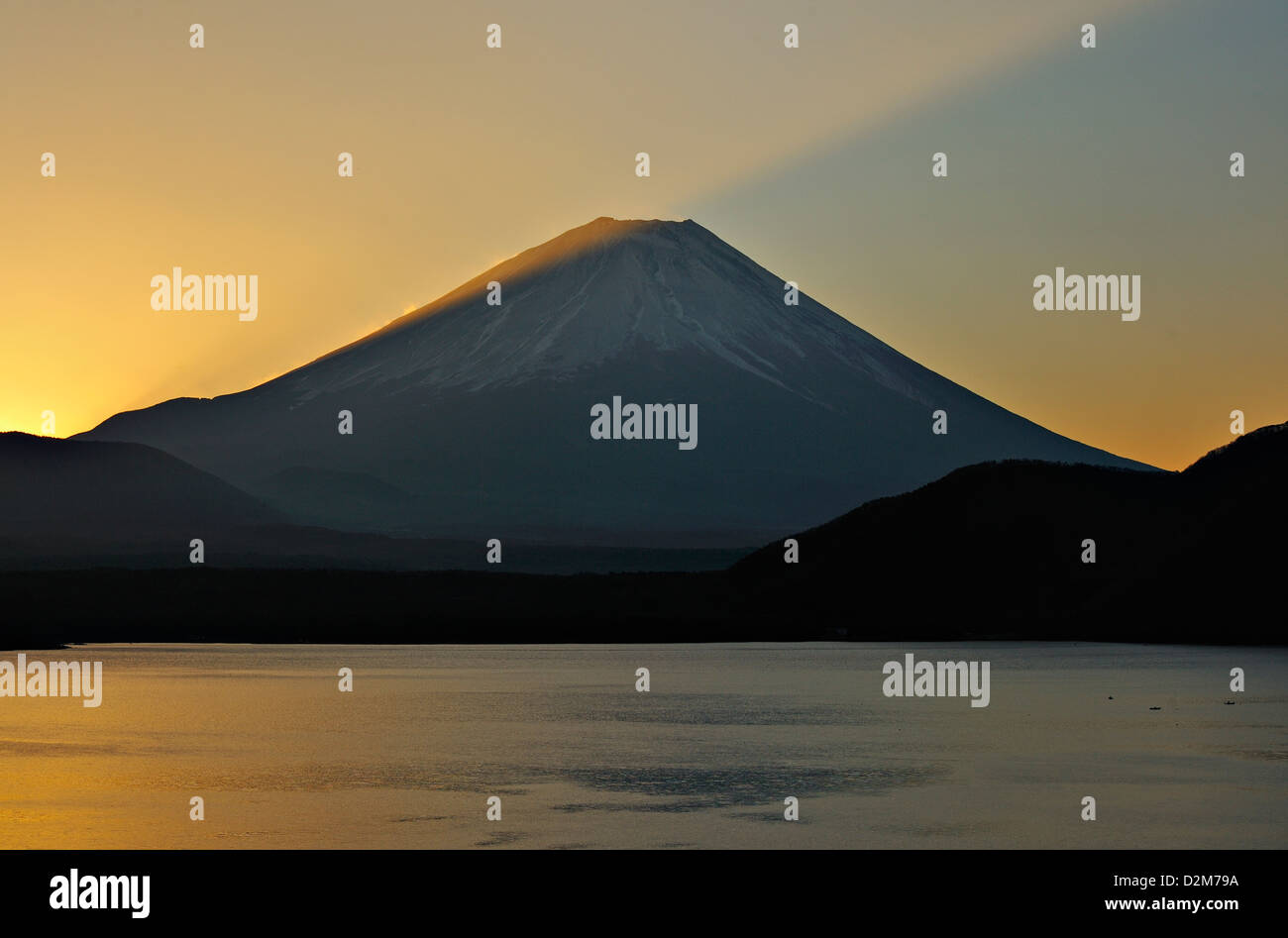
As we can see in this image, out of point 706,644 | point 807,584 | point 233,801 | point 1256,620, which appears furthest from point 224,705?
point 807,584

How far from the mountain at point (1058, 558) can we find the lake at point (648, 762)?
924 inches

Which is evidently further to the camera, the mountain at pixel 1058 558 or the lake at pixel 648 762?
the mountain at pixel 1058 558

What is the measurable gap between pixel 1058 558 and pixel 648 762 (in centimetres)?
6882

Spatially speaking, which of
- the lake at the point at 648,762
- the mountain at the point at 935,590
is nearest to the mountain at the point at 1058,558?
the mountain at the point at 935,590

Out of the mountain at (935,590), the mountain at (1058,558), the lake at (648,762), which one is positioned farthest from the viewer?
the mountain at (935,590)

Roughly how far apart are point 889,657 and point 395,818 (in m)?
49.2

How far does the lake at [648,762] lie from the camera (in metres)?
29.3

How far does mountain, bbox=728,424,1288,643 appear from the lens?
299ft

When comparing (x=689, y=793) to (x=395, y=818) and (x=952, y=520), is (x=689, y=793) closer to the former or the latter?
(x=395, y=818)

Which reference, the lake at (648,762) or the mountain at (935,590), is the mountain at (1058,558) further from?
the lake at (648,762)

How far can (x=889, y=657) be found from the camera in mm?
77375

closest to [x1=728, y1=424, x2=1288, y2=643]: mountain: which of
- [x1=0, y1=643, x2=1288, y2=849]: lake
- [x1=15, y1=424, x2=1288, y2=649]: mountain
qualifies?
[x1=15, y1=424, x2=1288, y2=649]: mountain
